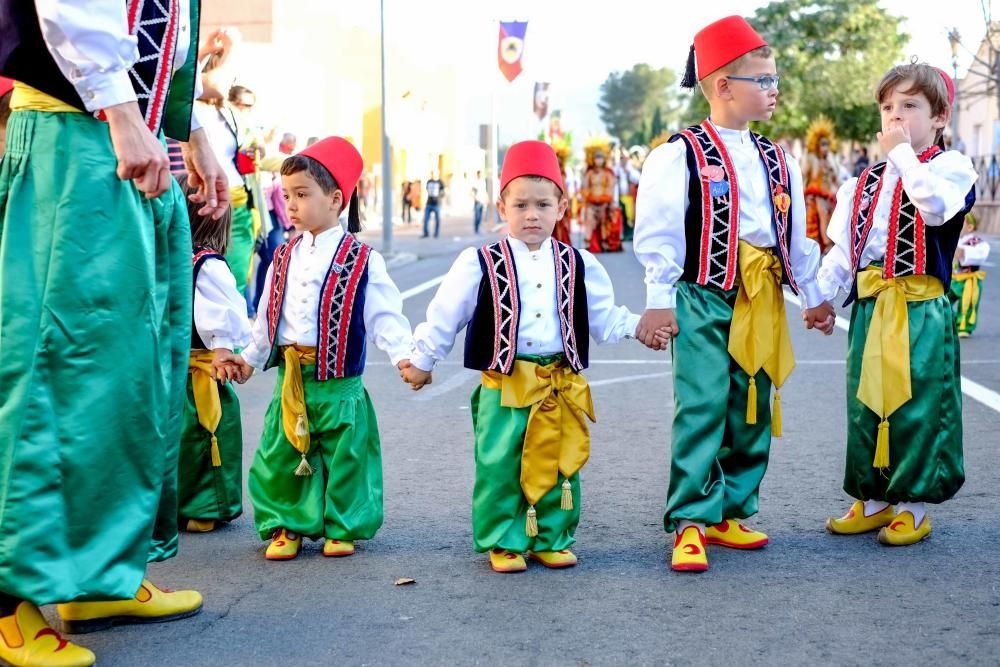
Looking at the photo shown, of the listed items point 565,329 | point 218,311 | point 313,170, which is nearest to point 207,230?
point 218,311

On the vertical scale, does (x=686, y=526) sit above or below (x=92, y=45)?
below

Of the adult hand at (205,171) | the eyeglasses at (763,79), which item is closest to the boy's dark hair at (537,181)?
the eyeglasses at (763,79)

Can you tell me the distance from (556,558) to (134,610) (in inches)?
55.5

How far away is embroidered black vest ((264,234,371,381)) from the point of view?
4.95 m

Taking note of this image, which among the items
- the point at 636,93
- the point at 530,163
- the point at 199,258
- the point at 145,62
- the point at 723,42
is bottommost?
the point at 199,258

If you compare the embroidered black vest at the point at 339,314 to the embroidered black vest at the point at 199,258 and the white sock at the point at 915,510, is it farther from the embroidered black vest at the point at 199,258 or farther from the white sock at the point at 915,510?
the white sock at the point at 915,510

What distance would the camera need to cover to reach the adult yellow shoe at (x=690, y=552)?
4668mm

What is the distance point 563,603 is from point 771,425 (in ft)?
3.85

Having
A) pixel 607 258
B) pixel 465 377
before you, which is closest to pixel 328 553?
pixel 465 377

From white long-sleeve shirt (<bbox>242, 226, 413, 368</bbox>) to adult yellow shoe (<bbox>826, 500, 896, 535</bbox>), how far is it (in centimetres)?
170

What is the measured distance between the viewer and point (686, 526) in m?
4.81

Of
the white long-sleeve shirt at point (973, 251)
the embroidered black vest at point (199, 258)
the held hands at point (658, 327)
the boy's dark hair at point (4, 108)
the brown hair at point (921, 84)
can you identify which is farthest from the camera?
the white long-sleeve shirt at point (973, 251)

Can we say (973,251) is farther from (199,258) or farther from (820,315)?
(199,258)

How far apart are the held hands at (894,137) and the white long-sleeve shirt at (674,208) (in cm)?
37
